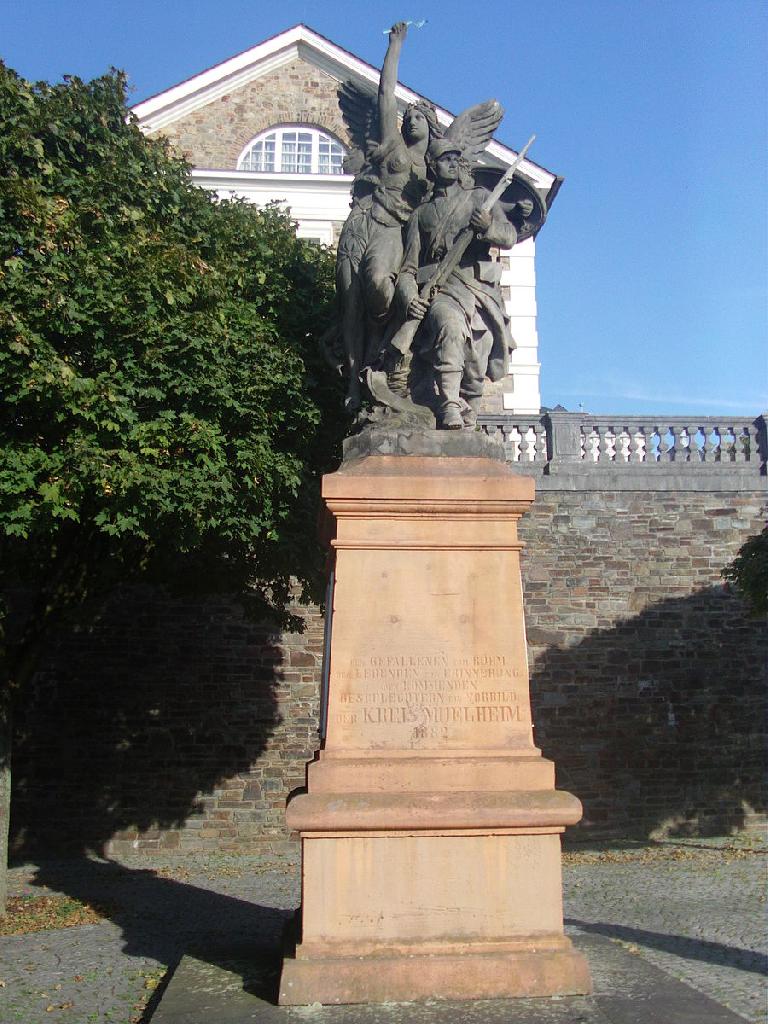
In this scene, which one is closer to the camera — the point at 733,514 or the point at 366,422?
the point at 366,422

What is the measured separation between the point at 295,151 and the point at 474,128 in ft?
49.0

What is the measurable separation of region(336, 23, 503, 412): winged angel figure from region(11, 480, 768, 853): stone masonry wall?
869 centimetres

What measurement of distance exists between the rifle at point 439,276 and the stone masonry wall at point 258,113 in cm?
1489

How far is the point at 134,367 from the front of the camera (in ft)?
26.9

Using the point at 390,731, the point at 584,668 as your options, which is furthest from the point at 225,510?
the point at 584,668

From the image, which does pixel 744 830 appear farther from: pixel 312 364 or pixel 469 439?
pixel 469 439

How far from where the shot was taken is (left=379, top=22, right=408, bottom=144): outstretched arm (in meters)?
6.26

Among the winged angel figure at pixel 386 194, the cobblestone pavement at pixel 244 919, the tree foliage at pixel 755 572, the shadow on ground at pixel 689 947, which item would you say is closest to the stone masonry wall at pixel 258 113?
the tree foliage at pixel 755 572

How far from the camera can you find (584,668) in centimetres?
1455

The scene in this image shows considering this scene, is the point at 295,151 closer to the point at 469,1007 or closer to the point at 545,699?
the point at 545,699

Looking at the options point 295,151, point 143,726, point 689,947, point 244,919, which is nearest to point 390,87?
point 689,947

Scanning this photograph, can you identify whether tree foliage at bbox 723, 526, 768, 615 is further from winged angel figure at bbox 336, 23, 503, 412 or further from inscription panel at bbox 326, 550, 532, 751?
inscription panel at bbox 326, 550, 532, 751

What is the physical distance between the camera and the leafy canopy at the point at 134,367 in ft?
26.1

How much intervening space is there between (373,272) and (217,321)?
10.1 ft
